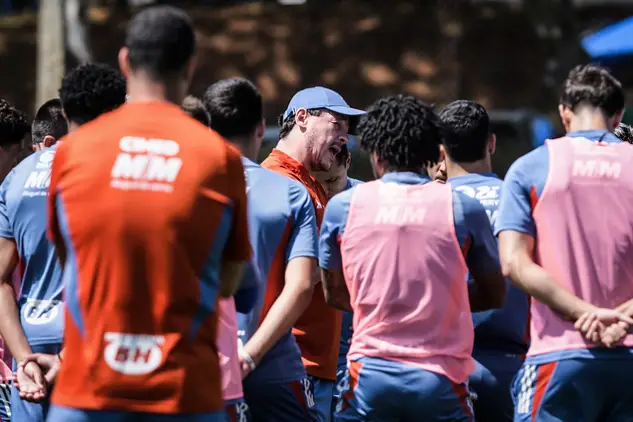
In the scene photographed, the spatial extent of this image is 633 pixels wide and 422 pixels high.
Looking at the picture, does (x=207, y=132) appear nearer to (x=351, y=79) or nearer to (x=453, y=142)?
(x=453, y=142)

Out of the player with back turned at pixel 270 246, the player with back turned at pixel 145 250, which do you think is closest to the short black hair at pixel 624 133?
the player with back turned at pixel 270 246

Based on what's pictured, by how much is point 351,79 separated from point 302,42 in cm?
106

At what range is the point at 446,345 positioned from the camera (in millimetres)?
4758

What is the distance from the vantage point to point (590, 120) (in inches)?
199

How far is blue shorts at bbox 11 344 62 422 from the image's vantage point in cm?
498

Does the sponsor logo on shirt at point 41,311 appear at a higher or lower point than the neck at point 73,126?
lower

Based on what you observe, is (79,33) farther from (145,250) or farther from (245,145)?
(145,250)

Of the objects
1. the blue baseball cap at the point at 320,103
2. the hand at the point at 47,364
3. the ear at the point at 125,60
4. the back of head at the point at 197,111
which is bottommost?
the hand at the point at 47,364

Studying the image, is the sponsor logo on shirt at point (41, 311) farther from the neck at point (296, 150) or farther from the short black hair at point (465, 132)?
the short black hair at point (465, 132)

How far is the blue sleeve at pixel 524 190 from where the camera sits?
4906 mm

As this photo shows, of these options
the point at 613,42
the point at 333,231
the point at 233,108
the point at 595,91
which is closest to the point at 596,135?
the point at 595,91

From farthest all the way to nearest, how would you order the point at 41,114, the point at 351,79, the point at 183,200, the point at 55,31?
1. the point at 351,79
2. the point at 55,31
3. the point at 41,114
4. the point at 183,200

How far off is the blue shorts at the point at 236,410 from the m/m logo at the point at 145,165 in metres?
1.30

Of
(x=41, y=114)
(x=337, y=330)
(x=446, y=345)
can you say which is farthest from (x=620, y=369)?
(x=41, y=114)
